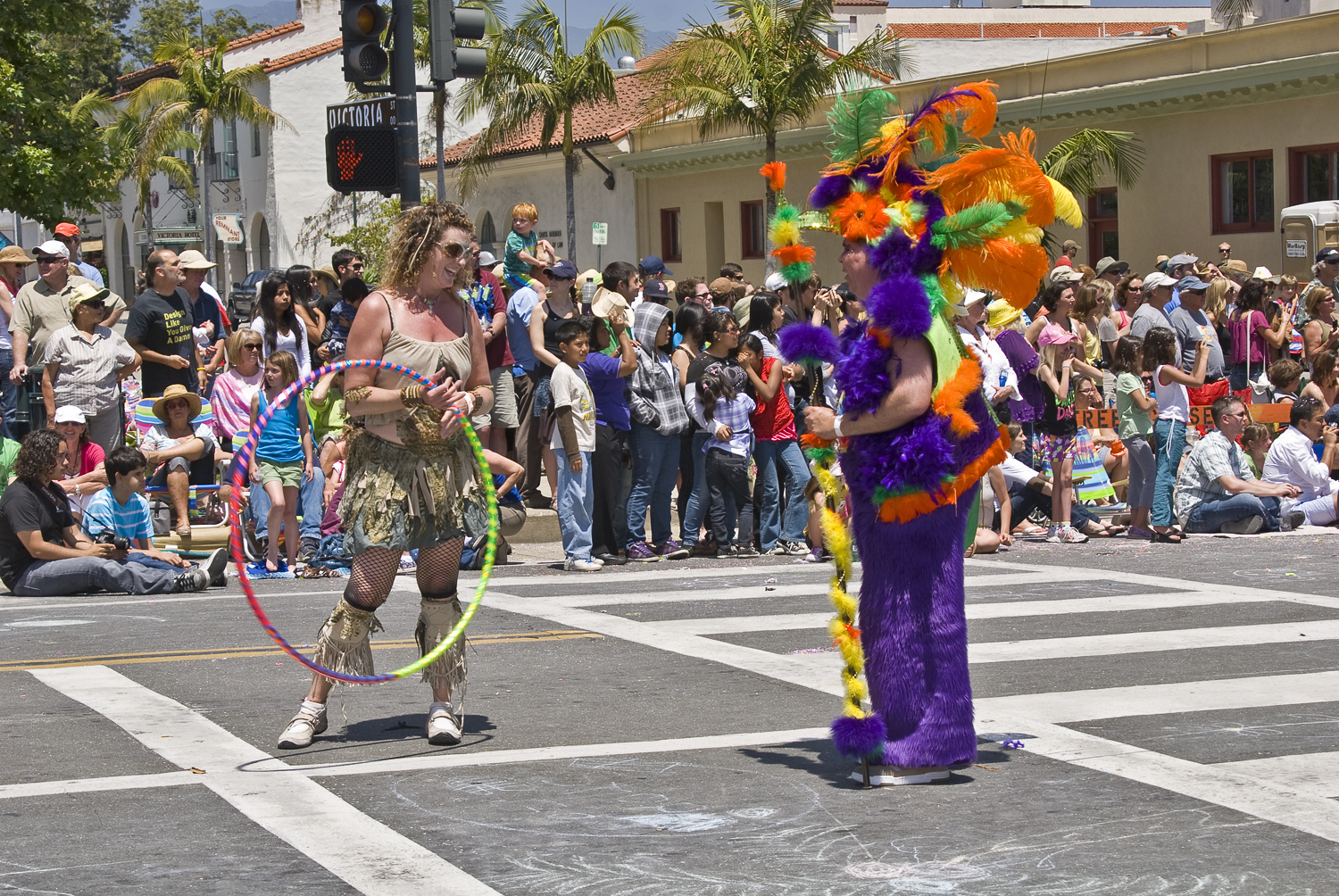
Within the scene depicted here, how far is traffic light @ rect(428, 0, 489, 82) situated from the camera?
1216 centimetres

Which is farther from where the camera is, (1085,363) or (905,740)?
(1085,363)

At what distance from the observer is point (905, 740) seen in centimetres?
596

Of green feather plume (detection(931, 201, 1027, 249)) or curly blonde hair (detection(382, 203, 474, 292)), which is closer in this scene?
green feather plume (detection(931, 201, 1027, 249))

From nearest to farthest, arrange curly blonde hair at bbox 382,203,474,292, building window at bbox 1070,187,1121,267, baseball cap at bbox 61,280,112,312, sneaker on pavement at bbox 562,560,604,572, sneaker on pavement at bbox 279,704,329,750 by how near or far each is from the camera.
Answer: sneaker on pavement at bbox 279,704,329,750 < curly blonde hair at bbox 382,203,474,292 < sneaker on pavement at bbox 562,560,604,572 < baseball cap at bbox 61,280,112,312 < building window at bbox 1070,187,1121,267

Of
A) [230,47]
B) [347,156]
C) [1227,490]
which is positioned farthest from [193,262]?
[230,47]

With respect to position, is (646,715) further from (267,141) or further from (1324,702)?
(267,141)

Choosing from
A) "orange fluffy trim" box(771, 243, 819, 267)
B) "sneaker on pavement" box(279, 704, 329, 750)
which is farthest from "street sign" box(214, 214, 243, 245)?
"orange fluffy trim" box(771, 243, 819, 267)

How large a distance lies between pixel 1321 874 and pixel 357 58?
356 inches

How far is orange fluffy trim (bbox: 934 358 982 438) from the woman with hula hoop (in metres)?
1.89

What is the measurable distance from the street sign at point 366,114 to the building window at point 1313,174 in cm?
2012

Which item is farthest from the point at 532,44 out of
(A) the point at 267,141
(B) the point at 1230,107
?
(A) the point at 267,141

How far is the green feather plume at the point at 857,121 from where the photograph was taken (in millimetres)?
6473

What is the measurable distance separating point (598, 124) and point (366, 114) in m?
35.1

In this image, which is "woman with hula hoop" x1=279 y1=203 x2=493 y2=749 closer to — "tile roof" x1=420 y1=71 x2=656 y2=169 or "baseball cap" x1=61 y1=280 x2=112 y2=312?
"baseball cap" x1=61 y1=280 x2=112 y2=312
